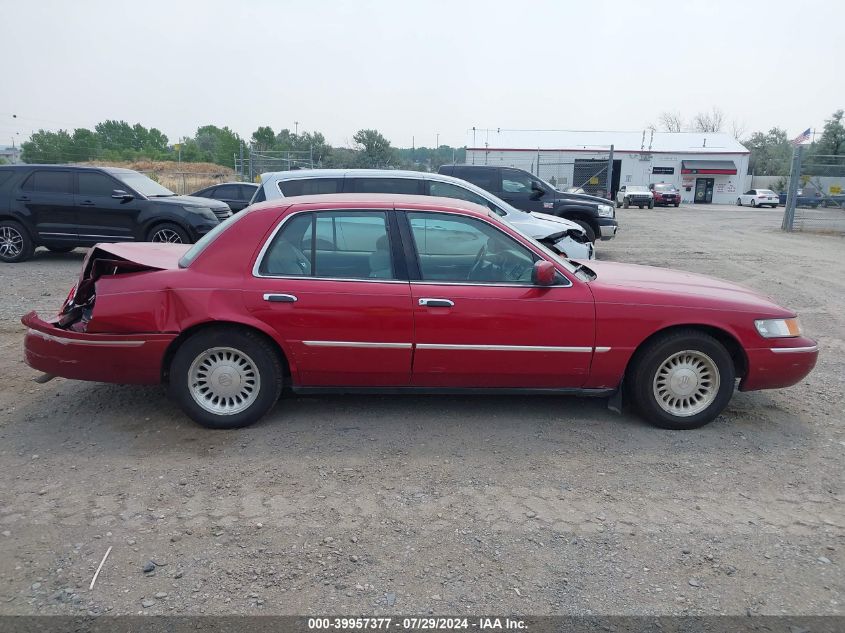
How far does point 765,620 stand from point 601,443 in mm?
1748

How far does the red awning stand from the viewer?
5016cm

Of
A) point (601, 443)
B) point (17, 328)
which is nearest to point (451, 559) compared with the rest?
point (601, 443)

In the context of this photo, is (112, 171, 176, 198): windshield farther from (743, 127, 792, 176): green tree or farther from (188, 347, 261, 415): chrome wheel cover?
(743, 127, 792, 176): green tree

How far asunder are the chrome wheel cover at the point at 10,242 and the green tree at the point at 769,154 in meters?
63.2

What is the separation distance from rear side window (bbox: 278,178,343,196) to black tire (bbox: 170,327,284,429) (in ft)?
16.4

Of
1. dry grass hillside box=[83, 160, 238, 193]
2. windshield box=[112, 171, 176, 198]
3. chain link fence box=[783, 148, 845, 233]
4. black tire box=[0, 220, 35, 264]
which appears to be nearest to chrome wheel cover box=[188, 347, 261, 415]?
windshield box=[112, 171, 176, 198]

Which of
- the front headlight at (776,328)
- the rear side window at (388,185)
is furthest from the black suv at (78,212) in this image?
the front headlight at (776,328)

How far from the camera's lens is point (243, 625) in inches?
108

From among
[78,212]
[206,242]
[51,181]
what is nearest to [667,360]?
[206,242]

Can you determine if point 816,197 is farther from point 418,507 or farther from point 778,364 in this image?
point 418,507

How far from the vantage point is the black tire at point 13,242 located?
38.0 ft

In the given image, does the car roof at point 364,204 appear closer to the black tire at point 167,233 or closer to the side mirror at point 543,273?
the side mirror at point 543,273

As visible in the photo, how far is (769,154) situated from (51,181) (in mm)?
76333

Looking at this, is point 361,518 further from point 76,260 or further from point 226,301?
point 76,260
